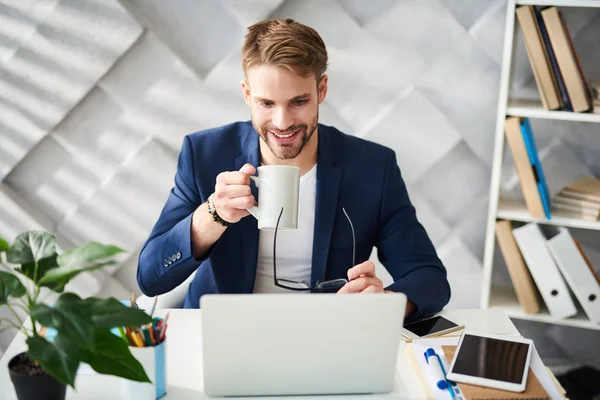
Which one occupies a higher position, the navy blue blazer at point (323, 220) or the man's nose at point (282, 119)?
the man's nose at point (282, 119)

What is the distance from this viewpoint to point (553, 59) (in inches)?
86.3

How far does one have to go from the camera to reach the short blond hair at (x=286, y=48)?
1.77 meters

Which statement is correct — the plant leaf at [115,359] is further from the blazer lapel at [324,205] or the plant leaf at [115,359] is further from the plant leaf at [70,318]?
the blazer lapel at [324,205]

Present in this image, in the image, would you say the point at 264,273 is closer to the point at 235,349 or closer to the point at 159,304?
the point at 159,304

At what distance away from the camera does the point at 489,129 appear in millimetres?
2541

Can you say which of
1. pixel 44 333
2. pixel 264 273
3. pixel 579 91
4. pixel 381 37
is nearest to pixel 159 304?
pixel 264 273

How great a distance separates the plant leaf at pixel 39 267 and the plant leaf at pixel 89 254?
0.09 ft

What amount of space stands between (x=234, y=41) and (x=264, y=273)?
1.06m

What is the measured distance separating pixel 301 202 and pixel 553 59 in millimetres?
1029

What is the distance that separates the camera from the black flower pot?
41.1 inches

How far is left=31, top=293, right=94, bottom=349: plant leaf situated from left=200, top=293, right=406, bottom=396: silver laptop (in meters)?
0.19

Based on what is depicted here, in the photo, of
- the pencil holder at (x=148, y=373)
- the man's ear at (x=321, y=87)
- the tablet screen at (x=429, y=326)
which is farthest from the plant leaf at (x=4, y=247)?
the man's ear at (x=321, y=87)

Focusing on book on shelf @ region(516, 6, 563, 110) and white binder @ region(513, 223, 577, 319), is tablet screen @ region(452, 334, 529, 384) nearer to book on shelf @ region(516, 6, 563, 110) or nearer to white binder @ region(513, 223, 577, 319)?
white binder @ region(513, 223, 577, 319)

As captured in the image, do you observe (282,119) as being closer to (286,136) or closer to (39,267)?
(286,136)
